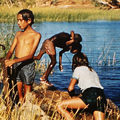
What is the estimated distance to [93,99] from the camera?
4793 millimetres

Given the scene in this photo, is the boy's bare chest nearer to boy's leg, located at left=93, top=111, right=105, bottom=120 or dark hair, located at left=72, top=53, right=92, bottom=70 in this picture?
dark hair, located at left=72, top=53, right=92, bottom=70

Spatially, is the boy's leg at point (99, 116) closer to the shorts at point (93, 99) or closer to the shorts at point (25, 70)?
the shorts at point (93, 99)

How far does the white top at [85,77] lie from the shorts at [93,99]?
0.06 meters

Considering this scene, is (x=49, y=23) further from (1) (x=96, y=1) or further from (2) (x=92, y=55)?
(1) (x=96, y=1)

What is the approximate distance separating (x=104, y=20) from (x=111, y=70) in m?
16.0

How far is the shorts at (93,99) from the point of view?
4.77m

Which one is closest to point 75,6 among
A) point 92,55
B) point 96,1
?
point 96,1

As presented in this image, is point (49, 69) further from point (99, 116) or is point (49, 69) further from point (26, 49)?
point (99, 116)

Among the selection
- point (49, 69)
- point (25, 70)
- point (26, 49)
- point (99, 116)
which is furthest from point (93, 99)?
point (49, 69)

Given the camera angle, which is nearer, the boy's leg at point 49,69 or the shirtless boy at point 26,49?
the shirtless boy at point 26,49

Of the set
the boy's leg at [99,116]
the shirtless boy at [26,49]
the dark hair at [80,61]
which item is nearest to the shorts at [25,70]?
the shirtless boy at [26,49]

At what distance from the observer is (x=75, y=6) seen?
40.9 m

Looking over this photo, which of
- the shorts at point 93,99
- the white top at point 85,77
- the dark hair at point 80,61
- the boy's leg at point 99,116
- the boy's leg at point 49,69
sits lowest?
the boy's leg at point 49,69

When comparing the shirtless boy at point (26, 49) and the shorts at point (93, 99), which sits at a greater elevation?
the shirtless boy at point (26, 49)
